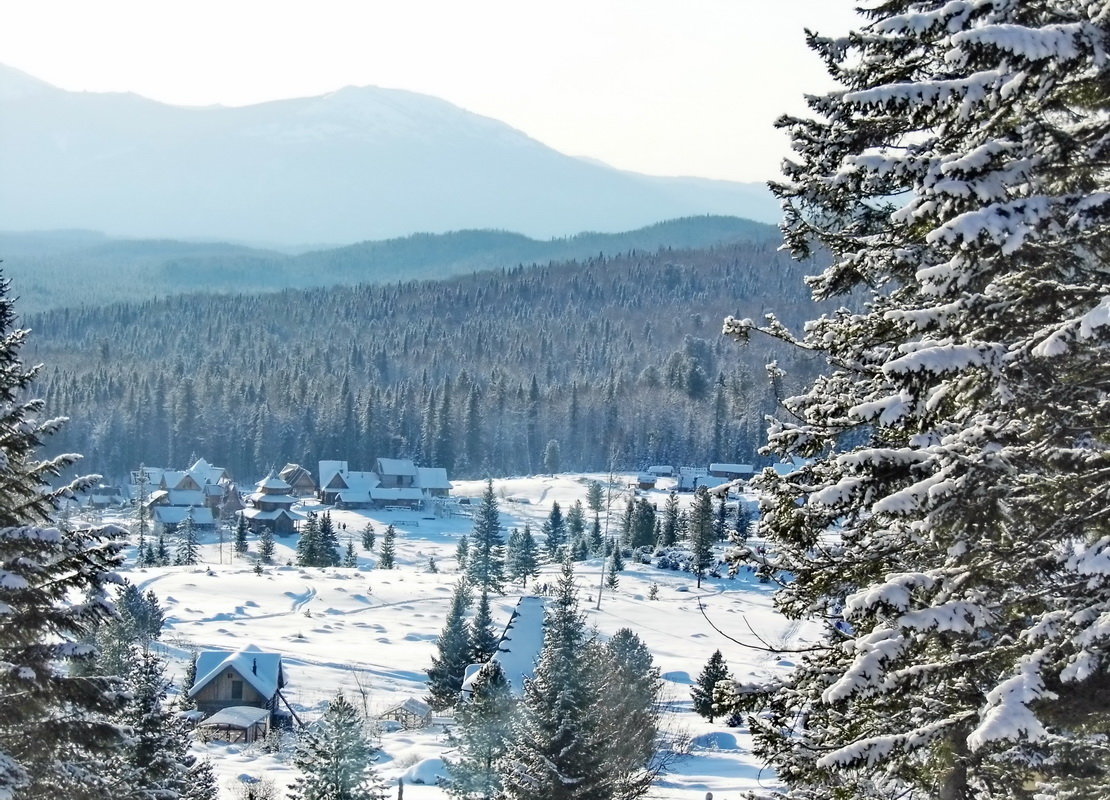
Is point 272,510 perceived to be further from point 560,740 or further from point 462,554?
point 560,740

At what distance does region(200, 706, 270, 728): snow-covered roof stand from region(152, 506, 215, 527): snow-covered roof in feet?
185

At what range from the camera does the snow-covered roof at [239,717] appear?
120 ft

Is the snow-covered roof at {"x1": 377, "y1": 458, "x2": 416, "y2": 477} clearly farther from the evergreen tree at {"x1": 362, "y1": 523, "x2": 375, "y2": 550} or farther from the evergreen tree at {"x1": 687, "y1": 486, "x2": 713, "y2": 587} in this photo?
the evergreen tree at {"x1": 687, "y1": 486, "x2": 713, "y2": 587}

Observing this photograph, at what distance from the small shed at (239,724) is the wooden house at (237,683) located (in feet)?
1.83

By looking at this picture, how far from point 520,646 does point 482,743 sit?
365 inches

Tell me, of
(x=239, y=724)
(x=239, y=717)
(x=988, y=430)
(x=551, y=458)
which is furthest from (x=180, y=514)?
(x=988, y=430)

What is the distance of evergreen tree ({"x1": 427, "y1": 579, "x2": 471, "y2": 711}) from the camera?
39250mm

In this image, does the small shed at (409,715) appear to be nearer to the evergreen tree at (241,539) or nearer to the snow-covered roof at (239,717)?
the snow-covered roof at (239,717)

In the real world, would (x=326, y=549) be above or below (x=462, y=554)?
above

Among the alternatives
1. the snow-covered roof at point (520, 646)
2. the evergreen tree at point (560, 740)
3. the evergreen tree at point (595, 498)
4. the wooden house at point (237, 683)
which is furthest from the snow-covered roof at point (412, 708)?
the evergreen tree at point (595, 498)

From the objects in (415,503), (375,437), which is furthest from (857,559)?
(375,437)

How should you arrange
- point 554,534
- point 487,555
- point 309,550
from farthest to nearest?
point 554,534
point 309,550
point 487,555

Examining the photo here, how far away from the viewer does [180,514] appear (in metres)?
93.4

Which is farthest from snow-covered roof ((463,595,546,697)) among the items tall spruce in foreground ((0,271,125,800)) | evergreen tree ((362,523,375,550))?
evergreen tree ((362,523,375,550))
